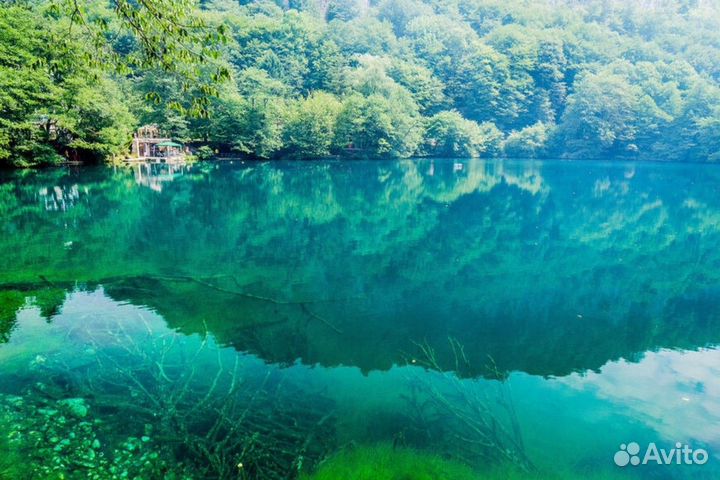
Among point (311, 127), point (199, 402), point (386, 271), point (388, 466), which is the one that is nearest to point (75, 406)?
point (199, 402)

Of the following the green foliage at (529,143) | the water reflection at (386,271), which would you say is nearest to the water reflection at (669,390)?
the water reflection at (386,271)

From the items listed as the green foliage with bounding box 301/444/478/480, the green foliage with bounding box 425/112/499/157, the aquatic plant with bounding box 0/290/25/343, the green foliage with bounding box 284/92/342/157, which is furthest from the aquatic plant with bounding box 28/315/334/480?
the green foliage with bounding box 425/112/499/157

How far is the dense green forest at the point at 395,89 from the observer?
35719 mm

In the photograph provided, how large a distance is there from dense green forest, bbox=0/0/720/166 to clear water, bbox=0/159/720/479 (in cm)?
418

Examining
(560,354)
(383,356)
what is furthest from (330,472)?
(560,354)

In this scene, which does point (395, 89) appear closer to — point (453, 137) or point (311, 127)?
point (453, 137)

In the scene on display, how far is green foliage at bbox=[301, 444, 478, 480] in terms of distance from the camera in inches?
191

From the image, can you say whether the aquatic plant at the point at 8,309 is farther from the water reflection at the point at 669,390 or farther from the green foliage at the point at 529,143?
the green foliage at the point at 529,143

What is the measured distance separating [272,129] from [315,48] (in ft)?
154

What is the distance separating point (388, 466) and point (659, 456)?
3391 mm

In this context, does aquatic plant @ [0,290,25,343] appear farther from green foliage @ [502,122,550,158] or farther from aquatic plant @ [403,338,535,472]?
green foliage @ [502,122,550,158]

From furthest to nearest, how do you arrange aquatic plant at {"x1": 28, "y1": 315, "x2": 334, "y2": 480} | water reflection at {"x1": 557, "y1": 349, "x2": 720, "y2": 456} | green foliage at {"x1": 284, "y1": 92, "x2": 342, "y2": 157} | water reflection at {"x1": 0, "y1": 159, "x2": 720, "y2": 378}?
green foliage at {"x1": 284, "y1": 92, "x2": 342, "y2": 157}, water reflection at {"x1": 0, "y1": 159, "x2": 720, "y2": 378}, water reflection at {"x1": 557, "y1": 349, "x2": 720, "y2": 456}, aquatic plant at {"x1": 28, "y1": 315, "x2": 334, "y2": 480}

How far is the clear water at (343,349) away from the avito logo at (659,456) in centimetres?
10

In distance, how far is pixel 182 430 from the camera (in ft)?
17.5
